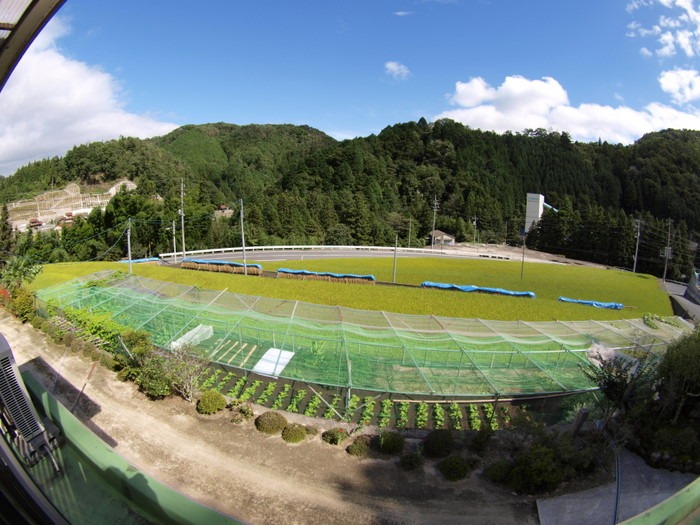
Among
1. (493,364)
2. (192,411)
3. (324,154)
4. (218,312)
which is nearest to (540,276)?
(493,364)

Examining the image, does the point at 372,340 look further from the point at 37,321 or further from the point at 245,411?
the point at 37,321

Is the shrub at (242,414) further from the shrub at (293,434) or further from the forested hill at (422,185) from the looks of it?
the forested hill at (422,185)

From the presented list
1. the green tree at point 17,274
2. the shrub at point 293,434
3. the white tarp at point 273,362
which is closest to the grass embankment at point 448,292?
the green tree at point 17,274

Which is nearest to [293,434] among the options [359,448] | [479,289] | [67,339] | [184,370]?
[359,448]

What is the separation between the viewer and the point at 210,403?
10.2 metres

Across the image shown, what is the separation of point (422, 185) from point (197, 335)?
82.4 metres

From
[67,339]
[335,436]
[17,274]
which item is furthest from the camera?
[17,274]

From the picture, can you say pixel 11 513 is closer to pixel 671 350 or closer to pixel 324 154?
pixel 671 350

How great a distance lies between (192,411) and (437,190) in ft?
277

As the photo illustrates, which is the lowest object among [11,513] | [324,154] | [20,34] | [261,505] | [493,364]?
→ [261,505]

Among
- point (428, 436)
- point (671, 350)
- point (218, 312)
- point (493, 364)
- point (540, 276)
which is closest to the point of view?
point (428, 436)

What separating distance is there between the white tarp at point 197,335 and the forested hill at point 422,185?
124 ft

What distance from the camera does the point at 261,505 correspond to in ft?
24.5

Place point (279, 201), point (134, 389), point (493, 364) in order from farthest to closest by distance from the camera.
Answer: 1. point (279, 201)
2. point (493, 364)
3. point (134, 389)
